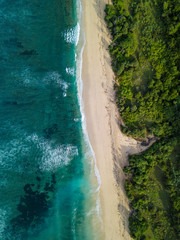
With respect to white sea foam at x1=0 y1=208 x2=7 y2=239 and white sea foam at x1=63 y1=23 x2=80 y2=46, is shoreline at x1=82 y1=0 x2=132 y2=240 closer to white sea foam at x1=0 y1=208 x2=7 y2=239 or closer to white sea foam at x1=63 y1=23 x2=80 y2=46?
white sea foam at x1=63 y1=23 x2=80 y2=46

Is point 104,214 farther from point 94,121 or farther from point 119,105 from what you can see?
point 119,105

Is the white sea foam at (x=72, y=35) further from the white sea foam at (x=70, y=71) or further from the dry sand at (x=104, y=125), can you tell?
the white sea foam at (x=70, y=71)

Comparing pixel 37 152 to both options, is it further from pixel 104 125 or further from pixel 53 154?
pixel 104 125

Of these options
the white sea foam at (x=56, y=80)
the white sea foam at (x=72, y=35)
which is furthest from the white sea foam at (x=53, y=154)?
the white sea foam at (x=72, y=35)

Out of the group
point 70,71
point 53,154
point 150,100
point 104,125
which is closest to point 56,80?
→ point 70,71

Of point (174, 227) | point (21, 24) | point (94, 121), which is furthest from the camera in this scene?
point (21, 24)

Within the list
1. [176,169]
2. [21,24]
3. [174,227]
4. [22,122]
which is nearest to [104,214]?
[174,227]
